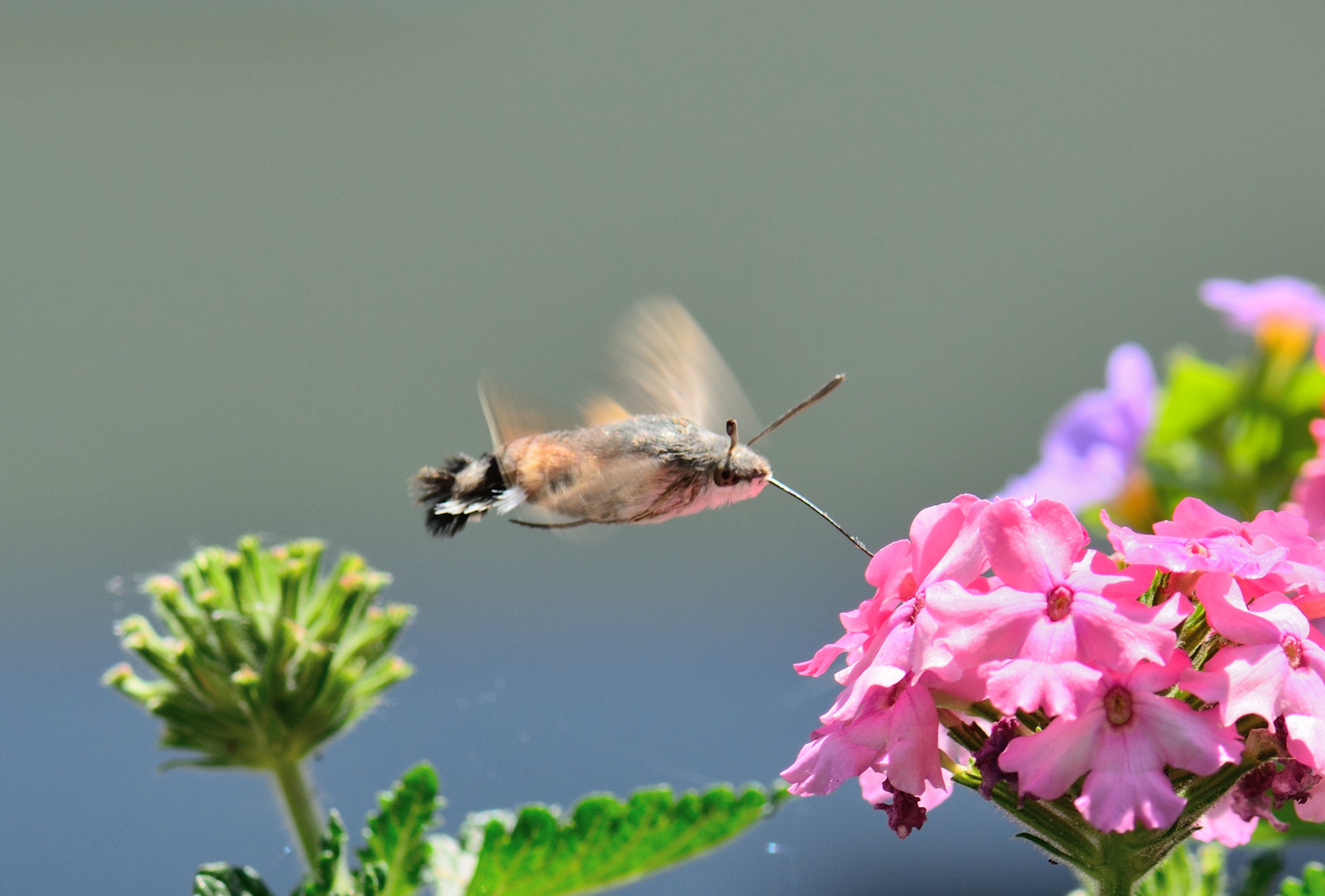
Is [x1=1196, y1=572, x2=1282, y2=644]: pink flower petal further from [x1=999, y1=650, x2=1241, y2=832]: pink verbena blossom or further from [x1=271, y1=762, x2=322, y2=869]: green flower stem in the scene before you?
[x1=271, y1=762, x2=322, y2=869]: green flower stem

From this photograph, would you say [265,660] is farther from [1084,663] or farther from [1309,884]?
[1309,884]

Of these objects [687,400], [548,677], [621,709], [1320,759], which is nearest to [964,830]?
[621,709]

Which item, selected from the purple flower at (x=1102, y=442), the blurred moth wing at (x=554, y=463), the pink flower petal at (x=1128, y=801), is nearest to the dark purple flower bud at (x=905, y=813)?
the pink flower petal at (x=1128, y=801)

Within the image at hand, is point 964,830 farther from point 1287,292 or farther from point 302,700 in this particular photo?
point 302,700

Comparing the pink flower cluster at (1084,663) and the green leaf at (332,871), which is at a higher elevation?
the green leaf at (332,871)

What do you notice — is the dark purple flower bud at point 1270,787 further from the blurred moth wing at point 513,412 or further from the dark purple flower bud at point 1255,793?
the blurred moth wing at point 513,412
